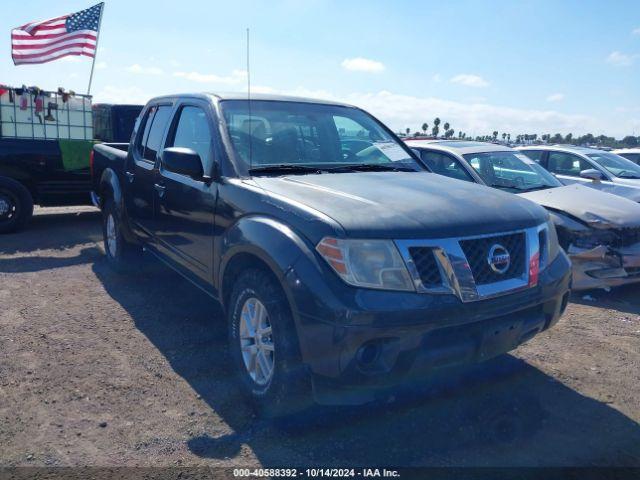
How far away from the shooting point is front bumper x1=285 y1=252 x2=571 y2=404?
8.69 ft

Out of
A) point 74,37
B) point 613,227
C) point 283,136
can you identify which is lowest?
point 613,227

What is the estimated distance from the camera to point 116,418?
3.28 metres

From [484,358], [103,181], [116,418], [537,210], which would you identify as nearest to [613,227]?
[537,210]

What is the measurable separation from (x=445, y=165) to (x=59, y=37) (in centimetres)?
867

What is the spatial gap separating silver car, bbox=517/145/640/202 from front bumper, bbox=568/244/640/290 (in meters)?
3.07

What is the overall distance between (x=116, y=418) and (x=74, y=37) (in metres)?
10.3

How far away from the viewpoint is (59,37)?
11.3 m

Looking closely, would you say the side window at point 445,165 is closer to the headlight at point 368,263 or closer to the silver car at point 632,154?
the headlight at point 368,263

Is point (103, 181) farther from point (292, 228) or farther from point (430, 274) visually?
point (430, 274)

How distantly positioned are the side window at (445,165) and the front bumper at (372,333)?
4.02 metres

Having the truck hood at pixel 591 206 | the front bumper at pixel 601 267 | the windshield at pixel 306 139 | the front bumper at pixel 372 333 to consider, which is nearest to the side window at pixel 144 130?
the windshield at pixel 306 139

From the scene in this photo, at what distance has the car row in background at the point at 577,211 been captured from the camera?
5.64m

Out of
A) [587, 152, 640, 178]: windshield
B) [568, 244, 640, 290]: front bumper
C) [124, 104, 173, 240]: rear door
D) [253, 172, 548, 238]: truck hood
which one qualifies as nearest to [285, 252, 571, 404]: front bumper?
[253, 172, 548, 238]: truck hood

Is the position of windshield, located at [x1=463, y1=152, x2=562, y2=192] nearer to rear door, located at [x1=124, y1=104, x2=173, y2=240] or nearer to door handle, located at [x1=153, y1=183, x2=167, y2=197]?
rear door, located at [x1=124, y1=104, x2=173, y2=240]
